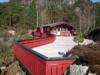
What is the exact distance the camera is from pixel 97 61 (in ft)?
43.9

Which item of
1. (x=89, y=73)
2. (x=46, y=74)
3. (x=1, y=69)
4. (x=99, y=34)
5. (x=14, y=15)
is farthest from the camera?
(x=14, y=15)

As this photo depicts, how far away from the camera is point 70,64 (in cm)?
1512

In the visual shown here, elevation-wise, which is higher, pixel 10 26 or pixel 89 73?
pixel 89 73

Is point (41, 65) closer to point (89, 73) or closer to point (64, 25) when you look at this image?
point (89, 73)

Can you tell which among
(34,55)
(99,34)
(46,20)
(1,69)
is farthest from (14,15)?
(34,55)

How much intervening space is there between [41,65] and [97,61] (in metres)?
3.65

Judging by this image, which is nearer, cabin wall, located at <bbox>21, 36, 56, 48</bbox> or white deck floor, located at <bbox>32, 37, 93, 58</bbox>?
white deck floor, located at <bbox>32, 37, 93, 58</bbox>

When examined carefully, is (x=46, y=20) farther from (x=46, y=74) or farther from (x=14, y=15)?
(x=46, y=74)

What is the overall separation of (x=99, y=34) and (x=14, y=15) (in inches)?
1432

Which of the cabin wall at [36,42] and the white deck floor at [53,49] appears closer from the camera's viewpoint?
the white deck floor at [53,49]

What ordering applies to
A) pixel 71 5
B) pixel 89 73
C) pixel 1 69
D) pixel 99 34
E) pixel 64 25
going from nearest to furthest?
pixel 89 73, pixel 1 69, pixel 99 34, pixel 64 25, pixel 71 5

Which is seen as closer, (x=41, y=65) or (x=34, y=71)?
(x=41, y=65)

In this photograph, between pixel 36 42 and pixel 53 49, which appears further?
pixel 36 42

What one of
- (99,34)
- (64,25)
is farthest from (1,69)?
(64,25)
